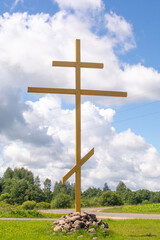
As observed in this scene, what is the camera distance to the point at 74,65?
11.2 metres

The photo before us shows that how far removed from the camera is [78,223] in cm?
964

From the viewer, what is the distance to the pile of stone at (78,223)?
9.60 metres

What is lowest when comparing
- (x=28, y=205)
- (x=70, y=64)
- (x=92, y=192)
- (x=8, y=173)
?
(x=28, y=205)

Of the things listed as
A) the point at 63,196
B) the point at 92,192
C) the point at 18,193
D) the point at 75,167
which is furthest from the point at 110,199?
the point at 92,192

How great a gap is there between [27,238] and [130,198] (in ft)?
98.3

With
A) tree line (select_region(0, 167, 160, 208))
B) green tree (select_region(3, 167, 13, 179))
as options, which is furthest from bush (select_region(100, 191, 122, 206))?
green tree (select_region(3, 167, 13, 179))

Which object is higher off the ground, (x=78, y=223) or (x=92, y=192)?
(x=92, y=192)

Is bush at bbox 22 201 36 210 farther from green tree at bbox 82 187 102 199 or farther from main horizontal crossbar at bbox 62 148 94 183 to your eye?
green tree at bbox 82 187 102 199

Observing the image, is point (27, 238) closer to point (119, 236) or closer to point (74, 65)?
point (119, 236)

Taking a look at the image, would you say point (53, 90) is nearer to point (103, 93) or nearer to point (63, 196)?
point (103, 93)

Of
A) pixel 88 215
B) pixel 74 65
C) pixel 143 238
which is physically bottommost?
pixel 143 238

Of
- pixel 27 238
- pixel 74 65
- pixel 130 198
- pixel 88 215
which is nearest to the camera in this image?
pixel 27 238

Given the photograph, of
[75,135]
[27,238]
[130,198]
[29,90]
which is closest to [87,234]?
[27,238]

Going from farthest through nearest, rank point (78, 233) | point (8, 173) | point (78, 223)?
point (8, 173)
point (78, 223)
point (78, 233)
